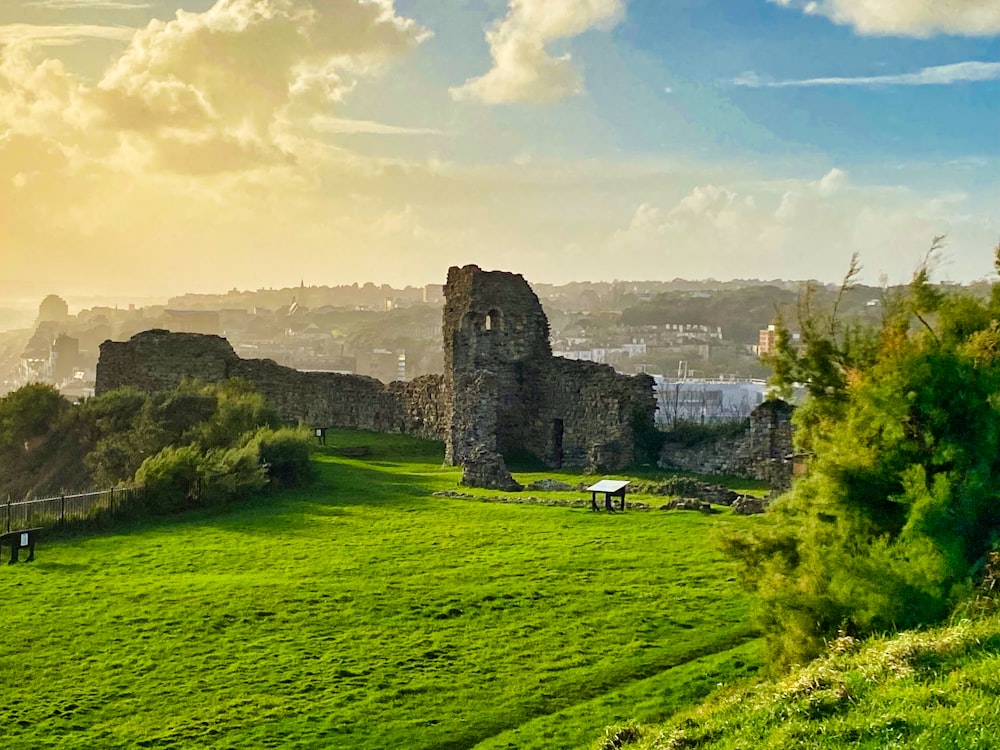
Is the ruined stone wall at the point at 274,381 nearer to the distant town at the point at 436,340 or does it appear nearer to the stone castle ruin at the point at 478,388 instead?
the stone castle ruin at the point at 478,388

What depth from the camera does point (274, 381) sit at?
4112 cm

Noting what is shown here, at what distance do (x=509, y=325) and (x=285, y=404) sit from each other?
1130 centimetres

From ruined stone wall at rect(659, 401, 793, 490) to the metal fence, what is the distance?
15.0m

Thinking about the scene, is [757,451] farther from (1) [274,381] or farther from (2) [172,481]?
(1) [274,381]

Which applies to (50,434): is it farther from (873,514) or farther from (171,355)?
(873,514)

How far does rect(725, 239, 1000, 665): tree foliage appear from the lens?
9.96 metres

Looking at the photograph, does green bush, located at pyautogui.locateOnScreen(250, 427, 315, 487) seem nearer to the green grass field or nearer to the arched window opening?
the green grass field

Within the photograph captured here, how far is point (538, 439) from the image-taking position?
34.4 metres

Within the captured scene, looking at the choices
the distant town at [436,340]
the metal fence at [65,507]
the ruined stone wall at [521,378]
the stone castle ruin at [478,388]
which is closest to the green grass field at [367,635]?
the metal fence at [65,507]

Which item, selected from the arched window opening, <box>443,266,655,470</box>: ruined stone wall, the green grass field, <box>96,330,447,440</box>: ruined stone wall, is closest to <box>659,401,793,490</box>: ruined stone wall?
<box>443,266,655,470</box>: ruined stone wall

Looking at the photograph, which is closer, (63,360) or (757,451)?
(757,451)

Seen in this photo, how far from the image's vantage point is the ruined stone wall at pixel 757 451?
27.1 metres

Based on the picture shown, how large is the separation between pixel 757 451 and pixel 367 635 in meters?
17.6

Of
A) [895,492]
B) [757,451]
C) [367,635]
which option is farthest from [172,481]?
[895,492]
